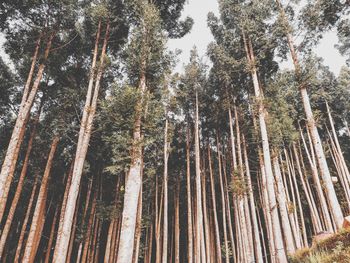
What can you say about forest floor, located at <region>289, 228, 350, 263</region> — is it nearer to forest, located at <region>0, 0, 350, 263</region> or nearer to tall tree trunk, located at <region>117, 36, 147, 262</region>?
forest, located at <region>0, 0, 350, 263</region>

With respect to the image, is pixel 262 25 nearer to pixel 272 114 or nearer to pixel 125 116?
pixel 272 114

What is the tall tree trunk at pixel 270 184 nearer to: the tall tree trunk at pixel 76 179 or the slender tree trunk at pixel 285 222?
the slender tree trunk at pixel 285 222

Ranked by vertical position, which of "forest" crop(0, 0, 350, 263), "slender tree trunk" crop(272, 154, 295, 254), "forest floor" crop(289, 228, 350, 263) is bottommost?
"forest floor" crop(289, 228, 350, 263)

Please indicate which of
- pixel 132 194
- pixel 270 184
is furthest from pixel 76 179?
pixel 270 184

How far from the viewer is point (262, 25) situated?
11828 millimetres

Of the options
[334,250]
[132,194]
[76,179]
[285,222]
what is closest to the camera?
[334,250]

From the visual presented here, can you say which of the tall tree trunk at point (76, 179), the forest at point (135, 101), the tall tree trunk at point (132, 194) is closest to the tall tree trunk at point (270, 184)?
the forest at point (135, 101)

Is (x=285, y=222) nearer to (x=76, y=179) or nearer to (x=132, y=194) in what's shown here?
(x=132, y=194)

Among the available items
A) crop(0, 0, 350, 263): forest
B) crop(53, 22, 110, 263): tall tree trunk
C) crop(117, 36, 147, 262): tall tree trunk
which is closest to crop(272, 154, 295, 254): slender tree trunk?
crop(0, 0, 350, 263): forest

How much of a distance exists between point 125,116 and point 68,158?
7850mm

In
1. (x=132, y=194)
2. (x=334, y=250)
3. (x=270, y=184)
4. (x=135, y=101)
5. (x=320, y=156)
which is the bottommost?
(x=334, y=250)

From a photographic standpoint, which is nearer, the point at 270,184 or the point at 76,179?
the point at 76,179

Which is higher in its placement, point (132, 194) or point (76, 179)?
point (76, 179)

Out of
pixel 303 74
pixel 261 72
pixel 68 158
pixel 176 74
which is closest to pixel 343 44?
pixel 261 72
